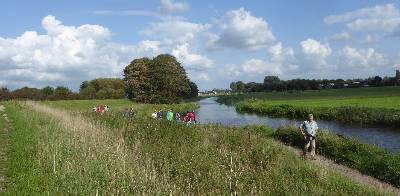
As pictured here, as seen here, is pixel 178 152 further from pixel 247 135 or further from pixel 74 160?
pixel 247 135

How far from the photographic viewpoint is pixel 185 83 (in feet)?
378

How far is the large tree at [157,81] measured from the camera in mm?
106438

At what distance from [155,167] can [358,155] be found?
459 inches

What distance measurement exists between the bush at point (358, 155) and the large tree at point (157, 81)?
76999 millimetres

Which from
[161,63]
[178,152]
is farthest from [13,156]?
[161,63]

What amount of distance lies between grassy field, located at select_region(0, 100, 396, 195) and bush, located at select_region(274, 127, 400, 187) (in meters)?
2.53

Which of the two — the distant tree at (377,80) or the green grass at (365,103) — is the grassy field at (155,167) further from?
the distant tree at (377,80)

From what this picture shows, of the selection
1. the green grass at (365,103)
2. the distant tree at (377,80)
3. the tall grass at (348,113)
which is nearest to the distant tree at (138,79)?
the tall grass at (348,113)

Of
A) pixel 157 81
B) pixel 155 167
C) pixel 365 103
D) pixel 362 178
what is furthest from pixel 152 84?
pixel 155 167

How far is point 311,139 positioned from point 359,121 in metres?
29.0

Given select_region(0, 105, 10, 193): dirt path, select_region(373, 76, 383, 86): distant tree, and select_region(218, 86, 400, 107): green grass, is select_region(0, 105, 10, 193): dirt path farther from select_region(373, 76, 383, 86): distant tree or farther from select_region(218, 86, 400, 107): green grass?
select_region(373, 76, 383, 86): distant tree

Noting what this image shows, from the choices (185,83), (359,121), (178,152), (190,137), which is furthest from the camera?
(185,83)

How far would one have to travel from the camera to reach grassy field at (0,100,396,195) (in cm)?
1255

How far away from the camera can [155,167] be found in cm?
1608
